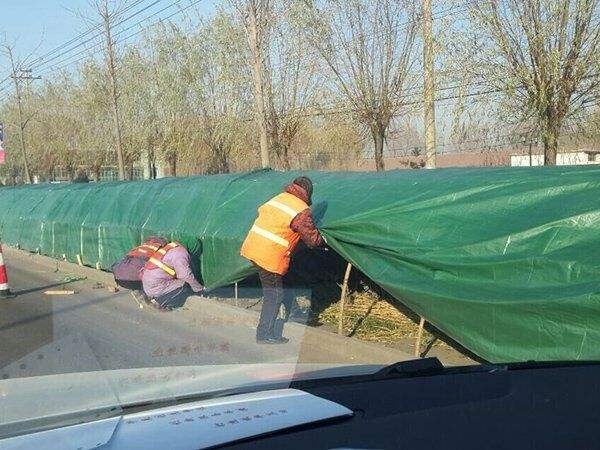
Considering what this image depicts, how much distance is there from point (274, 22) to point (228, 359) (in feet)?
47.2

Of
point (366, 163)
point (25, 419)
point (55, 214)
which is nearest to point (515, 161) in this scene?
point (366, 163)

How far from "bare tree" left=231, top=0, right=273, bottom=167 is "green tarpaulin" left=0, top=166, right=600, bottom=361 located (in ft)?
25.0

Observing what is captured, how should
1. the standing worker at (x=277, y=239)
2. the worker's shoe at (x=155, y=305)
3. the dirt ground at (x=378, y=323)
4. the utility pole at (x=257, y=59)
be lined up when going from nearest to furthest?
the dirt ground at (x=378, y=323) → the standing worker at (x=277, y=239) → the worker's shoe at (x=155, y=305) → the utility pole at (x=257, y=59)

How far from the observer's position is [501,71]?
1306 cm

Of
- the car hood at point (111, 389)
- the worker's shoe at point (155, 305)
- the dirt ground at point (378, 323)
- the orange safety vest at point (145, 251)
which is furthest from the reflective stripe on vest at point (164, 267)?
the car hood at point (111, 389)

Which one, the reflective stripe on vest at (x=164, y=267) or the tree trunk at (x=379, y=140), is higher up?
the tree trunk at (x=379, y=140)

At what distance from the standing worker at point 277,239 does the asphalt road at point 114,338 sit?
400mm

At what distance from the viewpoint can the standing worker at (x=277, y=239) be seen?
7984mm

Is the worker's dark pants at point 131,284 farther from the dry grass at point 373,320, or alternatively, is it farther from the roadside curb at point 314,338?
the dry grass at point 373,320

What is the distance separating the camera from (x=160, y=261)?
10.6 metres

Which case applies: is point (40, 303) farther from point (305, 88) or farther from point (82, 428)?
point (305, 88)

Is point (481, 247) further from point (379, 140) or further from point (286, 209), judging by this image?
point (379, 140)

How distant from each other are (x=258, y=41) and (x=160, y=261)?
920cm

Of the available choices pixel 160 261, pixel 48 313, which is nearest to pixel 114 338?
pixel 160 261
